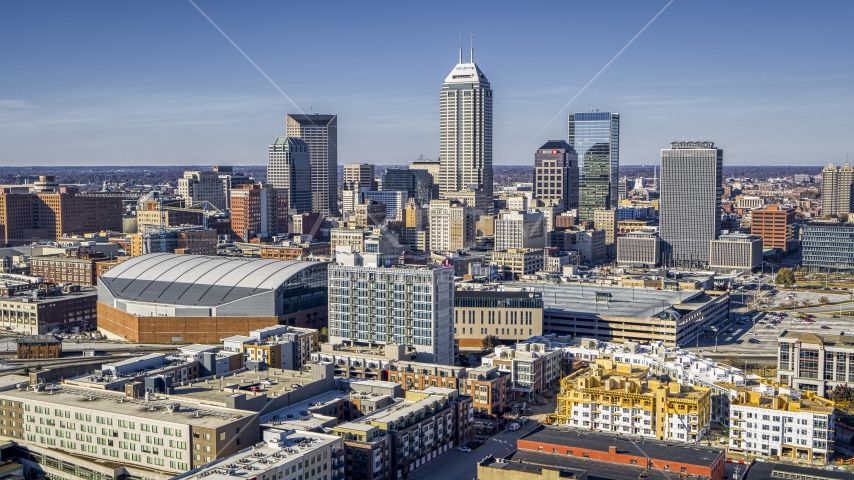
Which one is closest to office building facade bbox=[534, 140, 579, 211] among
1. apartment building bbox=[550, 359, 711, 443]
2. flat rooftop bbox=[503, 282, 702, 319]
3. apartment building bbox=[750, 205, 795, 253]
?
apartment building bbox=[750, 205, 795, 253]

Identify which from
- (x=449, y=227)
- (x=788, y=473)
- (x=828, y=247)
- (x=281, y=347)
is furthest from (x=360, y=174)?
(x=788, y=473)

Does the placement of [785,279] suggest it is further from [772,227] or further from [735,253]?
[772,227]

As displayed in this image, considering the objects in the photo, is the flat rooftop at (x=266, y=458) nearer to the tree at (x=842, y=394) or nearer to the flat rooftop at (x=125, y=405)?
the flat rooftop at (x=125, y=405)

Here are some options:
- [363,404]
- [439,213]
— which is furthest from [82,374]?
[439,213]

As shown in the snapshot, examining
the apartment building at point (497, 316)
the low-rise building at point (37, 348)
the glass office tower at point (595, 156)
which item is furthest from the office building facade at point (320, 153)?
the low-rise building at point (37, 348)

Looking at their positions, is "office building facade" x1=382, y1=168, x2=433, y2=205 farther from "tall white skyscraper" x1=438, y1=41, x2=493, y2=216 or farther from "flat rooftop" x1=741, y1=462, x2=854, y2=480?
"flat rooftop" x1=741, y1=462, x2=854, y2=480
